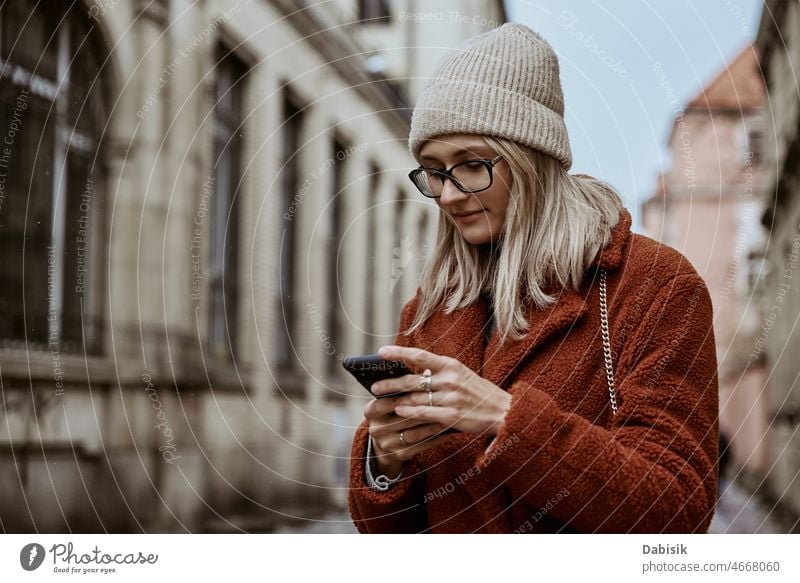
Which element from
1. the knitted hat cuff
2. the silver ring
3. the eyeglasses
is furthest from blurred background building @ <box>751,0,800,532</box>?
the silver ring

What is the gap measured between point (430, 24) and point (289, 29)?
3.21 ft

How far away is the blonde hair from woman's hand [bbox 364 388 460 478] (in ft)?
0.59

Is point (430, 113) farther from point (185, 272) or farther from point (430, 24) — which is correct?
point (185, 272)

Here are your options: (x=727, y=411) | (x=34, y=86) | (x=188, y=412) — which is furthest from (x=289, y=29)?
(x=727, y=411)

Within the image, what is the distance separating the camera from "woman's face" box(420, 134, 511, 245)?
123 cm

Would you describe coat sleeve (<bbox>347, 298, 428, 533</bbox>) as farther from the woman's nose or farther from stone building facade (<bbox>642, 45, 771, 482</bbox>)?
stone building facade (<bbox>642, 45, 771, 482</bbox>)

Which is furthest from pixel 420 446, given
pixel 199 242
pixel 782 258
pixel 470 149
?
pixel 199 242

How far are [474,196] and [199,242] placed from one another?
2359 millimetres

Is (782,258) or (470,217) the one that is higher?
(470,217)

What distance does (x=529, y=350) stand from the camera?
3.97 feet

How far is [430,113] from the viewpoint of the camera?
50.5 inches

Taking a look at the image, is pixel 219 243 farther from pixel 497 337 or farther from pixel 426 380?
pixel 426 380
